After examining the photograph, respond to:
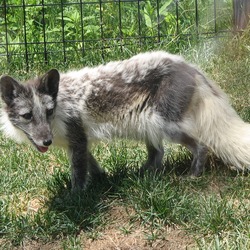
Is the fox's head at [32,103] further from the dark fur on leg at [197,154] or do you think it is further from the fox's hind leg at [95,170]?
the dark fur on leg at [197,154]

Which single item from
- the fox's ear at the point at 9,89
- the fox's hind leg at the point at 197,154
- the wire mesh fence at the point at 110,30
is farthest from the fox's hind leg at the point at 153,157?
the wire mesh fence at the point at 110,30

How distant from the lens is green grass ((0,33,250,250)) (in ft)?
16.1

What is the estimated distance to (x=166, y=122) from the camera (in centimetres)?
555

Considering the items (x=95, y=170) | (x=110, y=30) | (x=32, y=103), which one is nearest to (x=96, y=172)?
(x=95, y=170)

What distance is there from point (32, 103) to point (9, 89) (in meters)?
0.23

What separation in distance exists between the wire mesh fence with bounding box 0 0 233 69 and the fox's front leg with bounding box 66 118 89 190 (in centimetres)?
269

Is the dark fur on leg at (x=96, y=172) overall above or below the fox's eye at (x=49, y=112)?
below

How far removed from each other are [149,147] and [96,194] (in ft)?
2.47

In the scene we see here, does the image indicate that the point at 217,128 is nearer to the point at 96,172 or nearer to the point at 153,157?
the point at 153,157

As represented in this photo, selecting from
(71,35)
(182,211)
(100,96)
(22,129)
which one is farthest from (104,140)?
(71,35)

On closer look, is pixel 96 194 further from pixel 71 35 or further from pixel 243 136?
pixel 71 35

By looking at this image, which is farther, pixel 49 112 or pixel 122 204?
pixel 49 112

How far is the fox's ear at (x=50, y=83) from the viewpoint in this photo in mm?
5469

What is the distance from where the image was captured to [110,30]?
867 centimetres
